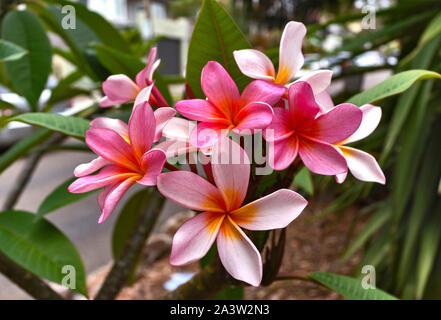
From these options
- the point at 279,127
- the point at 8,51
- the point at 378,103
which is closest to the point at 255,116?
the point at 279,127

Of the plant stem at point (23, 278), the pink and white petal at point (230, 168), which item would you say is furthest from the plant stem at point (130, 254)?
the pink and white petal at point (230, 168)

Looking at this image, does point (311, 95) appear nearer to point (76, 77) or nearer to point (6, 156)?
point (6, 156)

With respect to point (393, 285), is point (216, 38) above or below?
above

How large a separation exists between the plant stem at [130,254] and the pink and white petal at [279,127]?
1.04ft

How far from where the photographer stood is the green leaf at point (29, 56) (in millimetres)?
510

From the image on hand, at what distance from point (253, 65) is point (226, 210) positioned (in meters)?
0.10

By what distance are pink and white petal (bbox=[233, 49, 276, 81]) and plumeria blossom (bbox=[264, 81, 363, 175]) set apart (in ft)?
0.10

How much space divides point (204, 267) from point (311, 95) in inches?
8.4

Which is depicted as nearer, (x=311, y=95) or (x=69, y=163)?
(x=311, y=95)

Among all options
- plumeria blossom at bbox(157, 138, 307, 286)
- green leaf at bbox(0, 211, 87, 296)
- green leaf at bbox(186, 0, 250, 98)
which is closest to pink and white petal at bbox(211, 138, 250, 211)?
plumeria blossom at bbox(157, 138, 307, 286)

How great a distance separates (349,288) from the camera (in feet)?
1.23

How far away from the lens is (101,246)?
5.67 ft

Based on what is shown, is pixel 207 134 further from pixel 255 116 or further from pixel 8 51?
pixel 8 51
